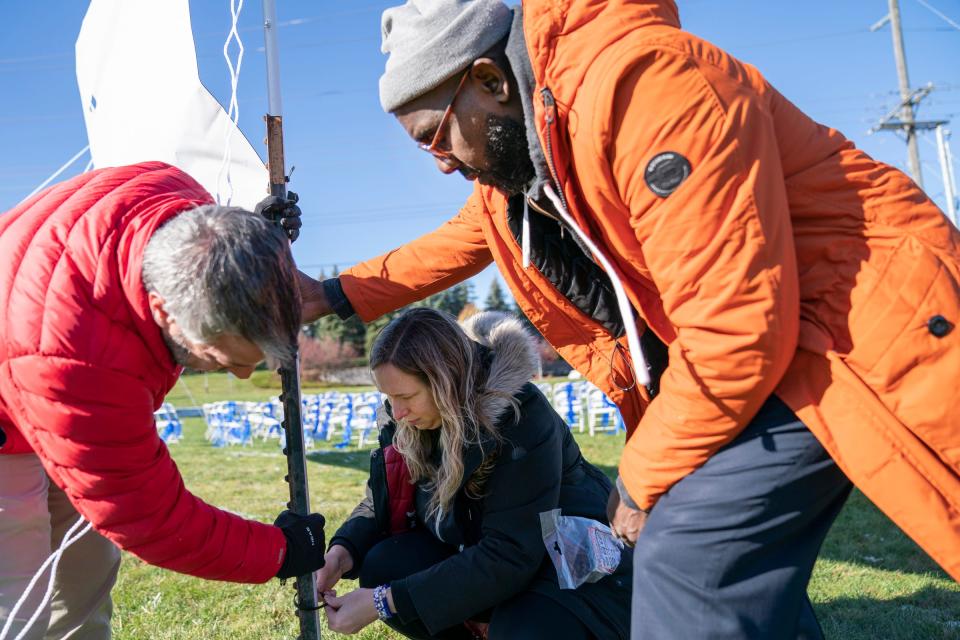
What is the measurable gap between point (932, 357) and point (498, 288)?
2423 inches

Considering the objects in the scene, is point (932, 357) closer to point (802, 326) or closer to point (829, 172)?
point (802, 326)

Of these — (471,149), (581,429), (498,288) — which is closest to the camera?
(471,149)

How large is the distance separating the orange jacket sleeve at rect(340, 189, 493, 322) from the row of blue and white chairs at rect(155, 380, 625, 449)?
10.8 meters

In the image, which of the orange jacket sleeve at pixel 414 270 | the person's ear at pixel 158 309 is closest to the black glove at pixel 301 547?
the orange jacket sleeve at pixel 414 270

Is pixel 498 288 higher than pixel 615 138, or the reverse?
pixel 615 138

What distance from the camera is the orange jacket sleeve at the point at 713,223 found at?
1405 millimetres

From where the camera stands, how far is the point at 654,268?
4.90 feet

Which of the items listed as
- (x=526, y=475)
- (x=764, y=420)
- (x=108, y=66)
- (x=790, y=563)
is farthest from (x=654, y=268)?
(x=108, y=66)

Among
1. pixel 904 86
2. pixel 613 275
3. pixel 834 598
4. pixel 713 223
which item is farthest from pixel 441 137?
pixel 904 86

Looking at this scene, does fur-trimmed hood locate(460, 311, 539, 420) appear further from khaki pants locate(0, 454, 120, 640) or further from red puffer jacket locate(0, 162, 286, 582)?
khaki pants locate(0, 454, 120, 640)

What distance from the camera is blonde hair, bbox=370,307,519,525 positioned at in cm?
258

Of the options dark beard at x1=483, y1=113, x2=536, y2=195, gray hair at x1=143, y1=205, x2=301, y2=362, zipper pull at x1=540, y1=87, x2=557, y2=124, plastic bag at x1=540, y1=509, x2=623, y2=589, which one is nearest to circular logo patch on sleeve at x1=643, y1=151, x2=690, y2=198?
zipper pull at x1=540, y1=87, x2=557, y2=124

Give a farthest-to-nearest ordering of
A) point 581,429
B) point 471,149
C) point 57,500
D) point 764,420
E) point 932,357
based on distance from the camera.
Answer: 1. point 581,429
2. point 57,500
3. point 471,149
4. point 764,420
5. point 932,357

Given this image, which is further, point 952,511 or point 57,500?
point 57,500
